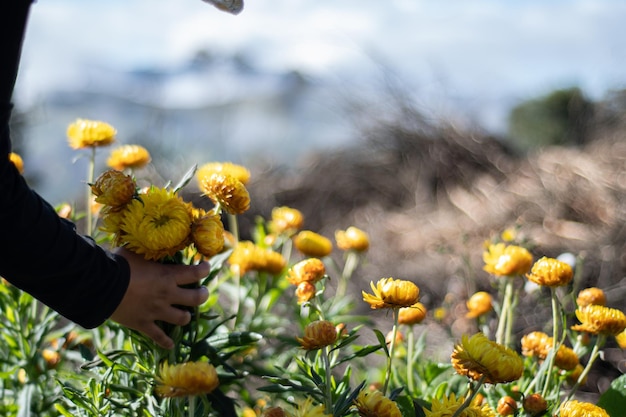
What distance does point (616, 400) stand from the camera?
4.09ft

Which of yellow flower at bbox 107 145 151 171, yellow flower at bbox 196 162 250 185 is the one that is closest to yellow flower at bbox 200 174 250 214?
yellow flower at bbox 196 162 250 185

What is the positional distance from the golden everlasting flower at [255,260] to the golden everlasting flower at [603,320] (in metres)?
0.65

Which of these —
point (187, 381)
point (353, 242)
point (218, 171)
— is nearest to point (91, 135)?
point (218, 171)

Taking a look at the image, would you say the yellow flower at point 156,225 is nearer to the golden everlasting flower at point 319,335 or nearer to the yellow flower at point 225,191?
the yellow flower at point 225,191

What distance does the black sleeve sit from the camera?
78 cm

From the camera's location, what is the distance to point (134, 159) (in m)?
1.49

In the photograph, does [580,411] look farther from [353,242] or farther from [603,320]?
[353,242]

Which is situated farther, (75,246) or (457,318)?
(457,318)

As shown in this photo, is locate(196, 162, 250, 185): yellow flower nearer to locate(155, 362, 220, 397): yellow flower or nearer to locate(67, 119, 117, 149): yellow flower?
locate(67, 119, 117, 149): yellow flower

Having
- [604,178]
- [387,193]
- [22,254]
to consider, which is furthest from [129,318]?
[387,193]

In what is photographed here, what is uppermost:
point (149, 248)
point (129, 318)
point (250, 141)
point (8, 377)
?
point (149, 248)

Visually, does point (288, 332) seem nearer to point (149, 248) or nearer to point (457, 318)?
point (457, 318)

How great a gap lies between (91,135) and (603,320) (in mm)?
1038

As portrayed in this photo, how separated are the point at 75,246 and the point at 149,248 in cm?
11
